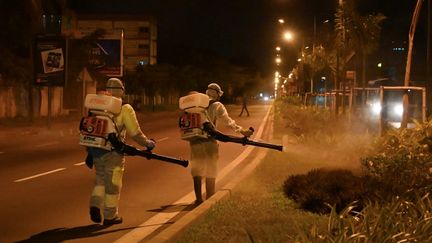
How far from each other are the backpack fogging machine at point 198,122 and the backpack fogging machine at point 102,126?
5.37 feet

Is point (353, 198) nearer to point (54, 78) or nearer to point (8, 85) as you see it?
point (54, 78)

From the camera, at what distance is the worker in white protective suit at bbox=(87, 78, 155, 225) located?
7.98 meters

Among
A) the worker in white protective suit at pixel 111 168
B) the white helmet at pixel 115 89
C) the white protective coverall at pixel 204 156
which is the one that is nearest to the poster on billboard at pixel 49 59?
the white protective coverall at pixel 204 156

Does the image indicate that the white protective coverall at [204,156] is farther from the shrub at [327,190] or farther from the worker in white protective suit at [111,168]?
the worker in white protective suit at [111,168]

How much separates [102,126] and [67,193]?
3.81 m

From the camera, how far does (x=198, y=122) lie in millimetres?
9438

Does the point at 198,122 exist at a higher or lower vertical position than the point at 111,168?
higher

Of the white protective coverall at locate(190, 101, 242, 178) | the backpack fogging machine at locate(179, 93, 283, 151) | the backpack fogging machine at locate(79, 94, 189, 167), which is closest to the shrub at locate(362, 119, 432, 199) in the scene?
the backpack fogging machine at locate(179, 93, 283, 151)

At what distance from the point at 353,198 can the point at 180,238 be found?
2.32 meters

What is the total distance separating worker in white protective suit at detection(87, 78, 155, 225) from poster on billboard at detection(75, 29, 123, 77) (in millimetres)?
31142

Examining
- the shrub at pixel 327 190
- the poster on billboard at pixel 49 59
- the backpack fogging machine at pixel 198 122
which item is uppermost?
the poster on billboard at pixel 49 59

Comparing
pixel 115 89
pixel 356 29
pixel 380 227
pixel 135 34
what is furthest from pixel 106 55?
pixel 135 34

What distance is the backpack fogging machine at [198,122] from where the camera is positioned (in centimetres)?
945

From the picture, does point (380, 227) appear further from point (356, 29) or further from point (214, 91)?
point (356, 29)
